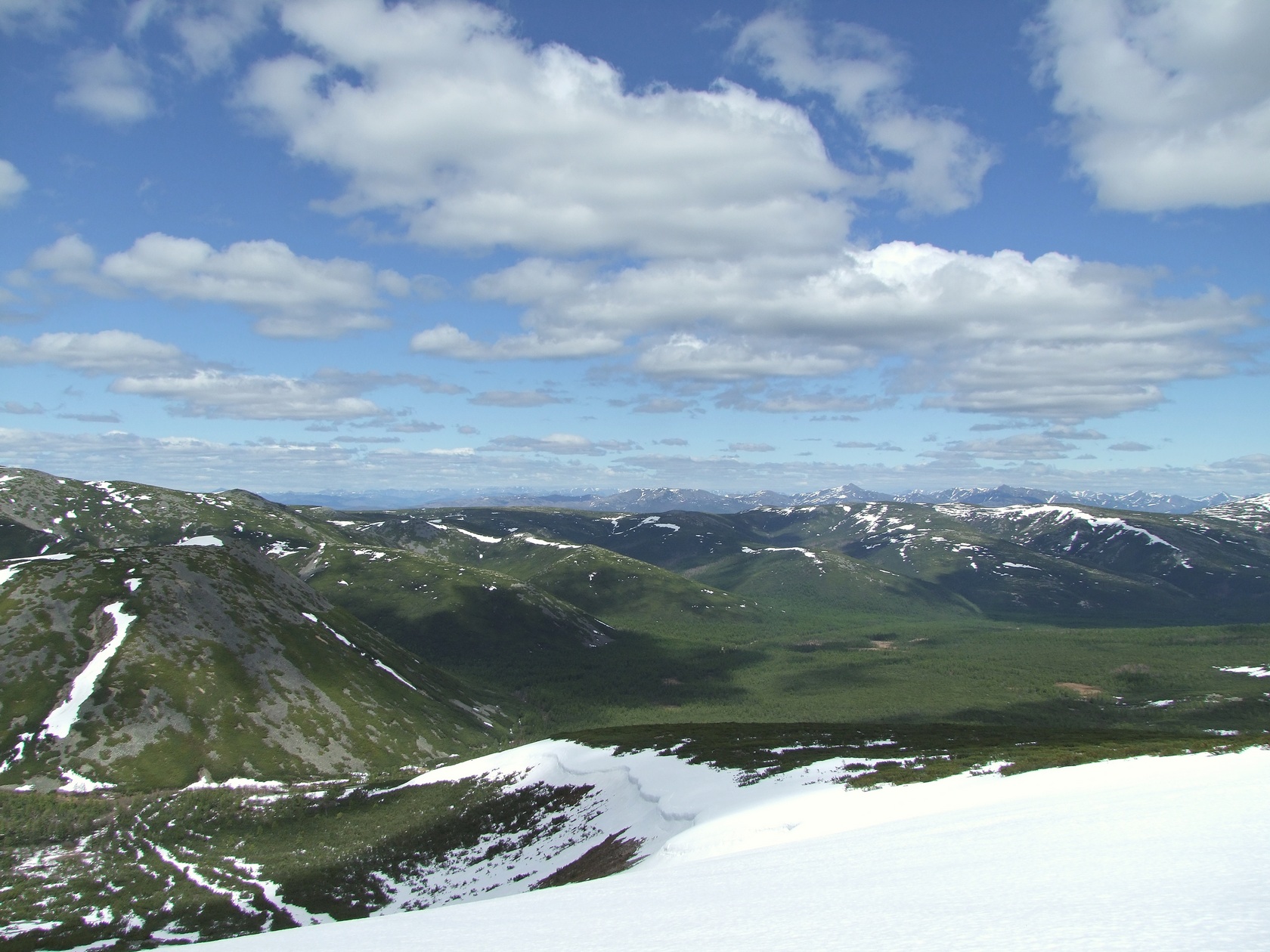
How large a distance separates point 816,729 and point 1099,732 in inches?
1677

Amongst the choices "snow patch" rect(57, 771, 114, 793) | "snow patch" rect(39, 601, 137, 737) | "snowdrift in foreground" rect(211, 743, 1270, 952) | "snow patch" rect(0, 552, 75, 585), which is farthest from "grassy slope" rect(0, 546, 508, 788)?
"snowdrift in foreground" rect(211, 743, 1270, 952)

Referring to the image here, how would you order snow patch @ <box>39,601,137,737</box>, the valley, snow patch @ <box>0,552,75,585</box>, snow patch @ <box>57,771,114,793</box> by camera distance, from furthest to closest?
snow patch @ <box>0,552,75,585</box> < snow patch @ <box>39,601,137,737</box> < snow patch @ <box>57,771,114,793</box> < the valley

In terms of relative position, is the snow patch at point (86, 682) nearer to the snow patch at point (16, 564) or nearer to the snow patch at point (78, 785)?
the snow patch at point (78, 785)

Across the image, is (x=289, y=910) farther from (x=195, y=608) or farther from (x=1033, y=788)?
(x=195, y=608)

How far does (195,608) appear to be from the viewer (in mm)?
157000

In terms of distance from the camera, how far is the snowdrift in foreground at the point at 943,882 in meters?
16.0

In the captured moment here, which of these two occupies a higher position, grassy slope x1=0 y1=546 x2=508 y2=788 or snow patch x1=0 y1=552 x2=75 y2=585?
snow patch x1=0 y1=552 x2=75 y2=585

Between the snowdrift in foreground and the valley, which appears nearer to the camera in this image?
the snowdrift in foreground

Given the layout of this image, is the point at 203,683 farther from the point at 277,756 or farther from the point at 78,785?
the point at 78,785

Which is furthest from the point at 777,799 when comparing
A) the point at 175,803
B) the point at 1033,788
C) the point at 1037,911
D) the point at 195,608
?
the point at 195,608

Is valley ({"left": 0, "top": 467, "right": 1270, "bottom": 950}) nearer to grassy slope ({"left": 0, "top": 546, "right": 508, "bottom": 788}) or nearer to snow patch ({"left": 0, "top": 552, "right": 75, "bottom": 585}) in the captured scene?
grassy slope ({"left": 0, "top": 546, "right": 508, "bottom": 788})

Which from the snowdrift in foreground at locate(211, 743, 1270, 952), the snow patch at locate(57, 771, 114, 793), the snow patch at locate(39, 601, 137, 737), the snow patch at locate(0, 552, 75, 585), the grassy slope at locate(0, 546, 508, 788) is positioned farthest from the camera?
the snow patch at locate(0, 552, 75, 585)

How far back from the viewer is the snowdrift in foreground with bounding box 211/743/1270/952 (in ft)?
52.5

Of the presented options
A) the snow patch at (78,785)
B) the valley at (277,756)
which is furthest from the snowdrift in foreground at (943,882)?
the snow patch at (78,785)
